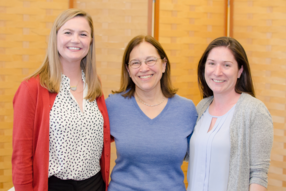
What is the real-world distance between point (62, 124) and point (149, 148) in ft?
1.88

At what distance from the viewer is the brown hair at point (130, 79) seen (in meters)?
2.00

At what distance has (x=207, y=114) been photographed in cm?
191

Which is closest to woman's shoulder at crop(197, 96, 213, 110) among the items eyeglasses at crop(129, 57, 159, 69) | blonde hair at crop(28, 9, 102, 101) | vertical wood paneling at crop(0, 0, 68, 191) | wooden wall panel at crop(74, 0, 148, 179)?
eyeglasses at crop(129, 57, 159, 69)

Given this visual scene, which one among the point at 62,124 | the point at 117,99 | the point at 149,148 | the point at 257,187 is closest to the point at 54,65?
the point at 62,124

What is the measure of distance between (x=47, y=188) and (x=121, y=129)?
0.59 metres

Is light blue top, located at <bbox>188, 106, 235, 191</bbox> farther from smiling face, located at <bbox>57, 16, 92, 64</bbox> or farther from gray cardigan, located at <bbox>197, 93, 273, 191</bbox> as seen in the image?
smiling face, located at <bbox>57, 16, 92, 64</bbox>

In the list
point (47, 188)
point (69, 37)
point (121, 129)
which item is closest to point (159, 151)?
point (121, 129)

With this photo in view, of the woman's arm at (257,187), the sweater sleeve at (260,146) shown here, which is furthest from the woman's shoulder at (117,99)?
the woman's arm at (257,187)

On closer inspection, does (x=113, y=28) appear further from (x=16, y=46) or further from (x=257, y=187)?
(x=257, y=187)

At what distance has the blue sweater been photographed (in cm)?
179

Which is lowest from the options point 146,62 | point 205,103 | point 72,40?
point 205,103

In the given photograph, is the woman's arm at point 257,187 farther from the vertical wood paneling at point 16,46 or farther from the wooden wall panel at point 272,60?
the vertical wood paneling at point 16,46

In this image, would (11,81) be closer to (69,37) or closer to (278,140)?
(69,37)

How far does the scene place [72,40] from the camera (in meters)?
1.72
